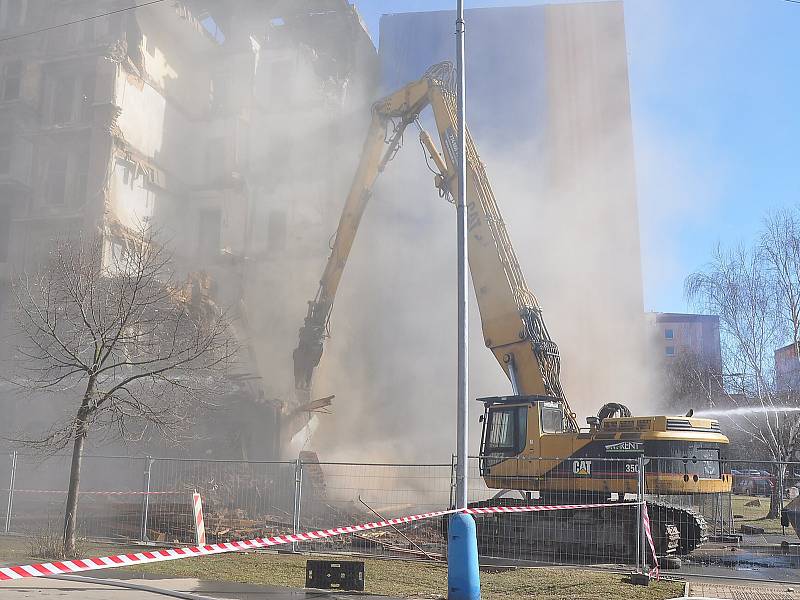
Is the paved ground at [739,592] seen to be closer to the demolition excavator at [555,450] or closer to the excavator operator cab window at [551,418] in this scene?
the demolition excavator at [555,450]

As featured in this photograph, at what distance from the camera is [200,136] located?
36.8 metres

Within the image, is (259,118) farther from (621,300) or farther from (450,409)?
(621,300)

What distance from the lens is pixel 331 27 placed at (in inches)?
1473

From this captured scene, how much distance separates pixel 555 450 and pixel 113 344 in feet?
27.2

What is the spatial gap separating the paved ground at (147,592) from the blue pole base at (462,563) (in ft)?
3.58

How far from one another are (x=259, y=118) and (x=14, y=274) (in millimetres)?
13884

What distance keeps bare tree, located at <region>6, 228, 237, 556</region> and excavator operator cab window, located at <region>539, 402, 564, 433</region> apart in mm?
6237

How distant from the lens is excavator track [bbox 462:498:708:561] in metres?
12.7

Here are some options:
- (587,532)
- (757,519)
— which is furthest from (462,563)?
(757,519)

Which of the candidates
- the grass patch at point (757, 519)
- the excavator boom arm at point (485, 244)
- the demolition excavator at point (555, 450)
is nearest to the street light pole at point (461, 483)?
the demolition excavator at point (555, 450)

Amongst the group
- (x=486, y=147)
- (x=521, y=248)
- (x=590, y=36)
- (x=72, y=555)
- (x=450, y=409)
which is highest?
(x=590, y=36)

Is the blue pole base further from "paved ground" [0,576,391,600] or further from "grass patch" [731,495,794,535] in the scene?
"grass patch" [731,495,794,535]

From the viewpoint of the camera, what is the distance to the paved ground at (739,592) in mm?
9039

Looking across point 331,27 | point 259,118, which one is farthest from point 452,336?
point 331,27
